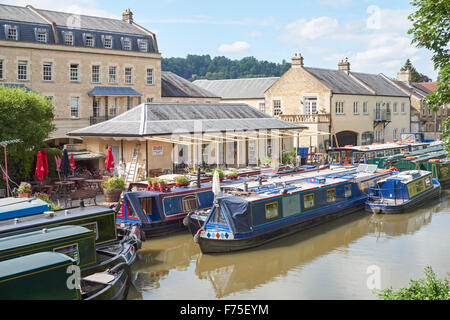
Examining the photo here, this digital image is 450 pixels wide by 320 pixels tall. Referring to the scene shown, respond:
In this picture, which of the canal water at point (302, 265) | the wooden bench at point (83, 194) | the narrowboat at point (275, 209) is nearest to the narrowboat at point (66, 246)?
the canal water at point (302, 265)

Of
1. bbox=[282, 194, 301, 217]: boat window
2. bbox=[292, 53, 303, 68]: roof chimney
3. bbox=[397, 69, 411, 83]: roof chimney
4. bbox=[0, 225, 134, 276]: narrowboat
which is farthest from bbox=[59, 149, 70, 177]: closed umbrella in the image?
bbox=[397, 69, 411, 83]: roof chimney

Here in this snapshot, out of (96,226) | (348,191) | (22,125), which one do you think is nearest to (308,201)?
(348,191)

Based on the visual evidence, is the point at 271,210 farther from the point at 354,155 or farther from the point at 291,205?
the point at 354,155

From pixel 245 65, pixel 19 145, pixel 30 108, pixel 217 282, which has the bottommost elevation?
pixel 217 282

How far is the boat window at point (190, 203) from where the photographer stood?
1777cm

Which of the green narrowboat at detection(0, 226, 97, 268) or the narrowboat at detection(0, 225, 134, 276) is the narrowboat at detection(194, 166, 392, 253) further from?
the green narrowboat at detection(0, 226, 97, 268)

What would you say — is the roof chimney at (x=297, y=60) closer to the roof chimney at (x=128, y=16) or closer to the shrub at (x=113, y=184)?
the roof chimney at (x=128, y=16)

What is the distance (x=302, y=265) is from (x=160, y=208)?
207 inches

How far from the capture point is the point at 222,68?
355ft

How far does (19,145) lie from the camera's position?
20500 mm

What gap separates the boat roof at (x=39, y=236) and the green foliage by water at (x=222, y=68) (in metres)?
89.8

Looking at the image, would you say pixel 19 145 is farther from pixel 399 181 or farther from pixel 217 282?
pixel 399 181

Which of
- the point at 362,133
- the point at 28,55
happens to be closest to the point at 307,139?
the point at 362,133

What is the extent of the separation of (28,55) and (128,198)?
18194mm
